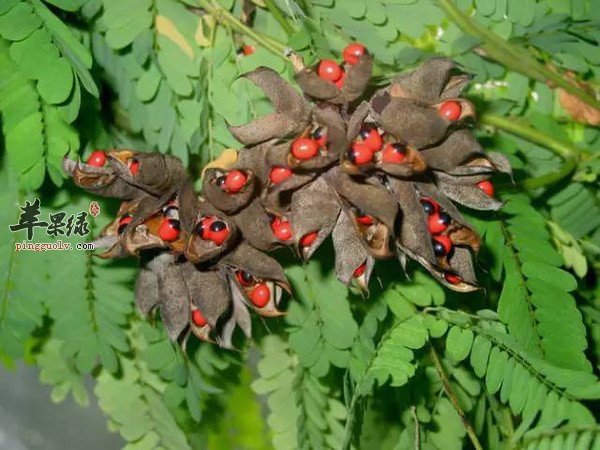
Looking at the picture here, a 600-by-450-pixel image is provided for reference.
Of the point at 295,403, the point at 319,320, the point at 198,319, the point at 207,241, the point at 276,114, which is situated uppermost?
the point at 276,114

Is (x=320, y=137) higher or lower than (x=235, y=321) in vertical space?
higher

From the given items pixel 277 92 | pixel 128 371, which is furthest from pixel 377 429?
pixel 277 92

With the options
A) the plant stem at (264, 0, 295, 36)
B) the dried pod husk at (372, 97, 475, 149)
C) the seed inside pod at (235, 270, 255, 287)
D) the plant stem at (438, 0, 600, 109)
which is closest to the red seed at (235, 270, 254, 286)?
the seed inside pod at (235, 270, 255, 287)

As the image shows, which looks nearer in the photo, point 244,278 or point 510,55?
point 244,278

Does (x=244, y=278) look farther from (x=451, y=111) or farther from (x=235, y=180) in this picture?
(x=451, y=111)

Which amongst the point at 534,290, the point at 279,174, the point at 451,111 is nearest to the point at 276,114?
the point at 279,174

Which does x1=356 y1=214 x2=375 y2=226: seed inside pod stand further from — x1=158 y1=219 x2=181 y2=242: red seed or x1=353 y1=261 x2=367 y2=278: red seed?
x1=158 y1=219 x2=181 y2=242: red seed

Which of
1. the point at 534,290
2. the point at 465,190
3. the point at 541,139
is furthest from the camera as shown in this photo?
the point at 541,139

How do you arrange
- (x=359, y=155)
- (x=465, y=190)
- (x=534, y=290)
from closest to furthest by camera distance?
(x=359, y=155)
(x=465, y=190)
(x=534, y=290)
